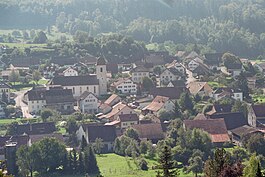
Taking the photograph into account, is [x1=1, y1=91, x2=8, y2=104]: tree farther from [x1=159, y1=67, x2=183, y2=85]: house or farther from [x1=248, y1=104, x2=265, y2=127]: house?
[x1=248, y1=104, x2=265, y2=127]: house

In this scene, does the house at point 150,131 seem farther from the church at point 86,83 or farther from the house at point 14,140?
the church at point 86,83

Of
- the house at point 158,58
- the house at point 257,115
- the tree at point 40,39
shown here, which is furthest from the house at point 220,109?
the tree at point 40,39

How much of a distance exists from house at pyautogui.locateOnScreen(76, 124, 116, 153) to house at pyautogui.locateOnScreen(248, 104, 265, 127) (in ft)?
24.1

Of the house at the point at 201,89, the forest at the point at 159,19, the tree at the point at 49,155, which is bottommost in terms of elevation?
the tree at the point at 49,155

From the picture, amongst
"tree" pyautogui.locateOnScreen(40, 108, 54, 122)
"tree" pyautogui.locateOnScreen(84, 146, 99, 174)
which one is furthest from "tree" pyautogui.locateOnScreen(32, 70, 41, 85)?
"tree" pyautogui.locateOnScreen(84, 146, 99, 174)

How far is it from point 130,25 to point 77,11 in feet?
43.5

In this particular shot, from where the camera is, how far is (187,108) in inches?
1491

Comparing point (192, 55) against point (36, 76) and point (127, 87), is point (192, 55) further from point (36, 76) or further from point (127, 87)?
point (36, 76)

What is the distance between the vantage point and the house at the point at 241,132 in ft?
103

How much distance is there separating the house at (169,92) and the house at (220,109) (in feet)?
12.0

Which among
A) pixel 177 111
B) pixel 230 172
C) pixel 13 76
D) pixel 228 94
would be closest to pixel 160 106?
pixel 177 111

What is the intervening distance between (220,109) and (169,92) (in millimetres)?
4829

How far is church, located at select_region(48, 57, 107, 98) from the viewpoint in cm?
4344

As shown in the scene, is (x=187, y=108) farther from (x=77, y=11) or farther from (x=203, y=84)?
(x=77, y=11)
